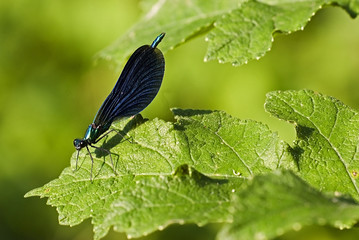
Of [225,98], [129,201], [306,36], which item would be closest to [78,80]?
[225,98]

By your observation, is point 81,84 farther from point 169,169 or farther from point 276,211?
point 276,211

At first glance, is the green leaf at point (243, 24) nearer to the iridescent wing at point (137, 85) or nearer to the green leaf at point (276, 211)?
the iridescent wing at point (137, 85)

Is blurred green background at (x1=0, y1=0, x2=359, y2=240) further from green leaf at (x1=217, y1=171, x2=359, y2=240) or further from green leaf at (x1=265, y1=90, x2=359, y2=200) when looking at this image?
green leaf at (x1=217, y1=171, x2=359, y2=240)

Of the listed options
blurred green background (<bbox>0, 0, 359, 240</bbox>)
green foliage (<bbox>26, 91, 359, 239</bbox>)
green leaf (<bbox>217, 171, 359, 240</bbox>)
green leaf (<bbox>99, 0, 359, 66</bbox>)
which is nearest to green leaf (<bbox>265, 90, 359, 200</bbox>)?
green foliage (<bbox>26, 91, 359, 239</bbox>)

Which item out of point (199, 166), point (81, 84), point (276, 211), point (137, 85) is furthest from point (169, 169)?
point (81, 84)

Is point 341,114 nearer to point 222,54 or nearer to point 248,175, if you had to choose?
point 248,175
